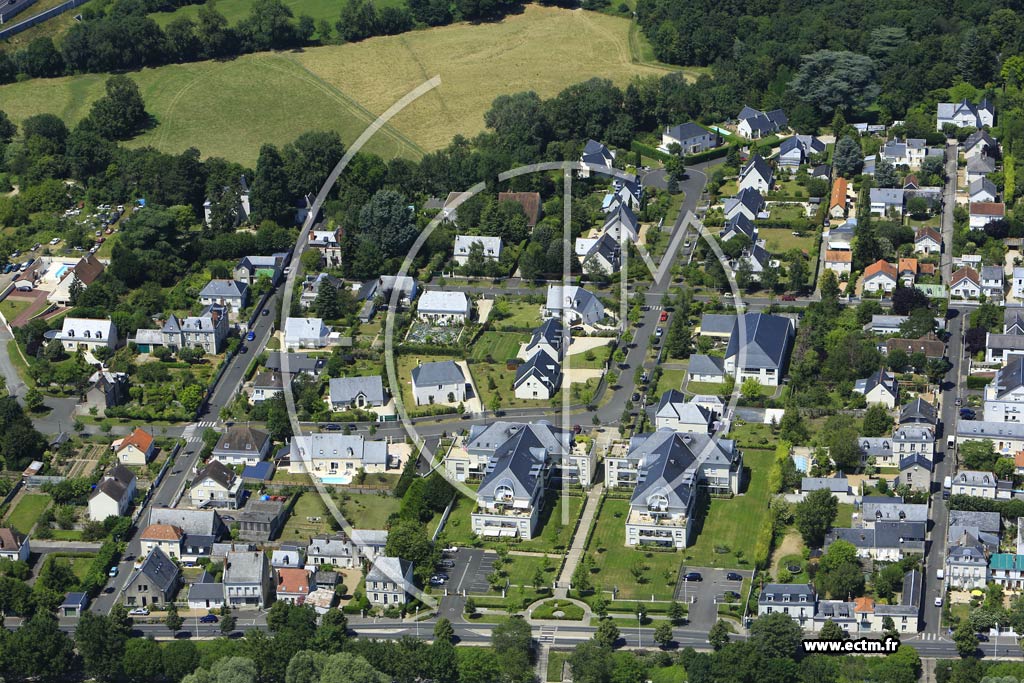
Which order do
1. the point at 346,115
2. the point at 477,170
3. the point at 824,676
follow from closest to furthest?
the point at 824,676
the point at 477,170
the point at 346,115

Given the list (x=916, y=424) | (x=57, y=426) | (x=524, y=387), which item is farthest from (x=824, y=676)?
(x=57, y=426)

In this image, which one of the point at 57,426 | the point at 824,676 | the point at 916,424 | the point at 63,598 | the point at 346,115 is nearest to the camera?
the point at 824,676

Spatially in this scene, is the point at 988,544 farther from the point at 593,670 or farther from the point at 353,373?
the point at 353,373

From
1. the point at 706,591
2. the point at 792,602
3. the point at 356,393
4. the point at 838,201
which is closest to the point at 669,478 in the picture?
the point at 706,591

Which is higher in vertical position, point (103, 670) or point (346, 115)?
point (346, 115)

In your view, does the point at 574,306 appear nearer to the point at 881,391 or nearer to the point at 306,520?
the point at 881,391

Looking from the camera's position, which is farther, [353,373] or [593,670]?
[353,373]

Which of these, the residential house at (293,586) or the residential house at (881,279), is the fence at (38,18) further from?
the residential house at (293,586)
